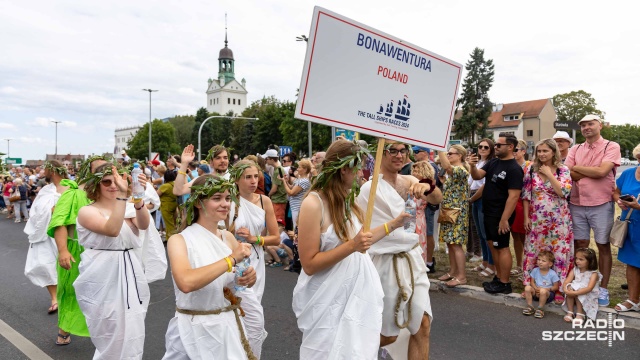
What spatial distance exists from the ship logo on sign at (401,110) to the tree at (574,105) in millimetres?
84657

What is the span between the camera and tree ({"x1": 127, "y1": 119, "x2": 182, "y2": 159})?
292ft

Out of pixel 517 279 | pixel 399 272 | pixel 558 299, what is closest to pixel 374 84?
pixel 399 272

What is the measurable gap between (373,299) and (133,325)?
1948mm

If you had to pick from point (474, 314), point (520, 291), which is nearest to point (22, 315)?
point (474, 314)

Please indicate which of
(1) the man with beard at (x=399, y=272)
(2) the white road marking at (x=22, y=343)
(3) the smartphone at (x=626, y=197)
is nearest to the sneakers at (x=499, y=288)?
(3) the smartphone at (x=626, y=197)

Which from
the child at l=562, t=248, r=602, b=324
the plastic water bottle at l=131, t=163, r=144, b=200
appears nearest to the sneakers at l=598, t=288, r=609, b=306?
the child at l=562, t=248, r=602, b=324

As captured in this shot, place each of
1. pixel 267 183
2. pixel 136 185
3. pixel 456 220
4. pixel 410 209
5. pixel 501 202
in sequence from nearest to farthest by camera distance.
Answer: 1. pixel 410 209
2. pixel 136 185
3. pixel 501 202
4. pixel 456 220
5. pixel 267 183

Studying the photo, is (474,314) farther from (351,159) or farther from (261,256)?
(351,159)

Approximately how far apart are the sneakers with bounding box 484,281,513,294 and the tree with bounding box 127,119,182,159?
88093mm

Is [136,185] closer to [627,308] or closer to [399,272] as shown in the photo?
[399,272]

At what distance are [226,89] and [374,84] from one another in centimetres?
12784

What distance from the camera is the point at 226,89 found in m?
126

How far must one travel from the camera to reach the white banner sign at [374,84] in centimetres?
267

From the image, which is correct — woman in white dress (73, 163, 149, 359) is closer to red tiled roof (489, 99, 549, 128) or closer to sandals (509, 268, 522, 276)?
sandals (509, 268, 522, 276)
